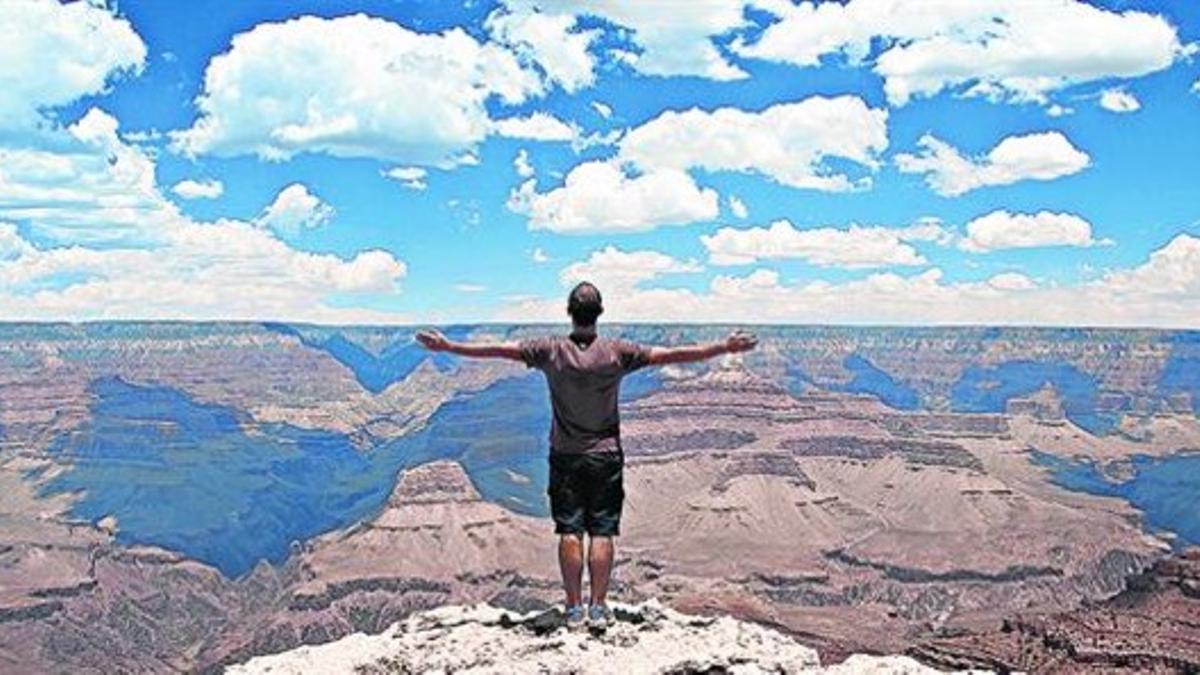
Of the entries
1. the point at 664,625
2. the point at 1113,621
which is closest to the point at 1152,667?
the point at 1113,621

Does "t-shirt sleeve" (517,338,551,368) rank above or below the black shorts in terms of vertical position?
above

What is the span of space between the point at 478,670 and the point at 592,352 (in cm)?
345

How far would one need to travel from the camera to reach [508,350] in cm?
1457

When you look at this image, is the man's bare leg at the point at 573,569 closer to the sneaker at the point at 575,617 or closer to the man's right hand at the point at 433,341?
the sneaker at the point at 575,617

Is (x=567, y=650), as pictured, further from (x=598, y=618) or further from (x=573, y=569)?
(x=573, y=569)

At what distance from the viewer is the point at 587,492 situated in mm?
14500

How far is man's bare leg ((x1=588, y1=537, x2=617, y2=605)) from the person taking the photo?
14.4 metres

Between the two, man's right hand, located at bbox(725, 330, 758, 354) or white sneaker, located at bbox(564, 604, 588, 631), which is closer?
man's right hand, located at bbox(725, 330, 758, 354)

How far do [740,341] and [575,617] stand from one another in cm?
345

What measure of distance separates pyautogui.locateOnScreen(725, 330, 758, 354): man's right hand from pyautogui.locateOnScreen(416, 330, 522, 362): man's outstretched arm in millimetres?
2240

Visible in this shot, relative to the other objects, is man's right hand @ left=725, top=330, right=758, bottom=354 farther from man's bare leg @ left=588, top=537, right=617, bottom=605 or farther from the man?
man's bare leg @ left=588, top=537, right=617, bottom=605

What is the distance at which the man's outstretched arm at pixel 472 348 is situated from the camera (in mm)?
14430

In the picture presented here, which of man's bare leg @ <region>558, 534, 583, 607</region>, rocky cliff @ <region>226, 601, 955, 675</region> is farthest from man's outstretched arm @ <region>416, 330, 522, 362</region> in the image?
rocky cliff @ <region>226, 601, 955, 675</region>

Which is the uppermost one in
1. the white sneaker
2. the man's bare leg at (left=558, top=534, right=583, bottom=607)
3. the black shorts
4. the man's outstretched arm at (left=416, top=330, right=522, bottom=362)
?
the man's outstretched arm at (left=416, top=330, right=522, bottom=362)
